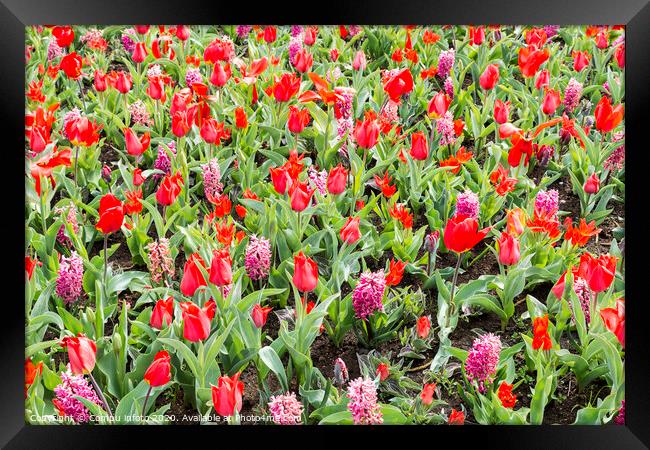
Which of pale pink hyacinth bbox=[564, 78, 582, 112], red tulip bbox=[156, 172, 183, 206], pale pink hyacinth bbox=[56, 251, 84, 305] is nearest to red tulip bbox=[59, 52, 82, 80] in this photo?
red tulip bbox=[156, 172, 183, 206]

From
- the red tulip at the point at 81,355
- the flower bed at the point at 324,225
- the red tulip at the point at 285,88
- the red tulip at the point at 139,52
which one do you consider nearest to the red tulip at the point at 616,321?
the flower bed at the point at 324,225

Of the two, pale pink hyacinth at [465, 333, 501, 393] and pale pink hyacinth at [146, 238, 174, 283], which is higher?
pale pink hyacinth at [146, 238, 174, 283]

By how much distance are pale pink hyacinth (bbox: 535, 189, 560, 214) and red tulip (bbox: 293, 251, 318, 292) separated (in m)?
0.73

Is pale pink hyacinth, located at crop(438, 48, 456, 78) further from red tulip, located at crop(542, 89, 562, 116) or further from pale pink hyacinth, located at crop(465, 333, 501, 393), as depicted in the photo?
pale pink hyacinth, located at crop(465, 333, 501, 393)

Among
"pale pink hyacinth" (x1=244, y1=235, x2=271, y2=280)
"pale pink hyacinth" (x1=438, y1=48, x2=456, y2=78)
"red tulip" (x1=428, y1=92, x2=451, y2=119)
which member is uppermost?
"pale pink hyacinth" (x1=438, y1=48, x2=456, y2=78)

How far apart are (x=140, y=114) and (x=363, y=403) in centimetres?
115

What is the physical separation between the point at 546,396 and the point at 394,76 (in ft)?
3.39

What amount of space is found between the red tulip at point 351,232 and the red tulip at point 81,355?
0.75 m

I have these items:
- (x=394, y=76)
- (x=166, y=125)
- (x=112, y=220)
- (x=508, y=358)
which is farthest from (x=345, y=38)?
(x=508, y=358)

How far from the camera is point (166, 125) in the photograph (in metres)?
2.75

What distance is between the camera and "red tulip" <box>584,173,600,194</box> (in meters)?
2.60

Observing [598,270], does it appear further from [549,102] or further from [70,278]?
[70,278]

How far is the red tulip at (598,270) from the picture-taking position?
2377mm

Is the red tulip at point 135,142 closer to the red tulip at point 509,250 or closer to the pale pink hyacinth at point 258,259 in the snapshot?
the pale pink hyacinth at point 258,259
